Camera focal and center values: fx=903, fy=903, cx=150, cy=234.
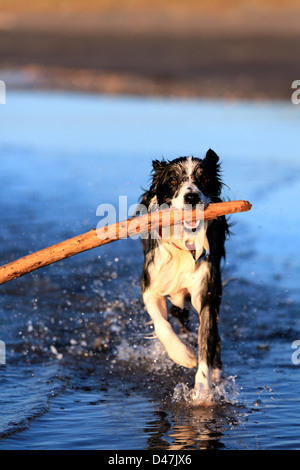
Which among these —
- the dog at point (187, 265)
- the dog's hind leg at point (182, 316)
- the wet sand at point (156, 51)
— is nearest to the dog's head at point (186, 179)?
the dog at point (187, 265)

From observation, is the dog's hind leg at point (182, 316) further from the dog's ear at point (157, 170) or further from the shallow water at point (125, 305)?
the dog's ear at point (157, 170)

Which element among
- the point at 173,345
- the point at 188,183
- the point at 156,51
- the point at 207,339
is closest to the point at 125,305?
the point at 207,339

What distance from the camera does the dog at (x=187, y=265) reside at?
21.0 feet

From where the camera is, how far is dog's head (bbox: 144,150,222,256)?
623 cm

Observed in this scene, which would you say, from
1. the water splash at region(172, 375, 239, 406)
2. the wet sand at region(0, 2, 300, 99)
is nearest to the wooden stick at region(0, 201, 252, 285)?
the water splash at region(172, 375, 239, 406)

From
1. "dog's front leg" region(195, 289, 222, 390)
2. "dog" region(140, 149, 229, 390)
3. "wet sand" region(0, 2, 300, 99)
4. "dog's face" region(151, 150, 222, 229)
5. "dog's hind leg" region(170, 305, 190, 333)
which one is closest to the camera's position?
"dog's face" region(151, 150, 222, 229)

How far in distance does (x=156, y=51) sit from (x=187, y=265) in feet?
59.9

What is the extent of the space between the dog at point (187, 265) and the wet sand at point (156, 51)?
14.5 meters

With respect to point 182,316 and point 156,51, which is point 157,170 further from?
point 156,51

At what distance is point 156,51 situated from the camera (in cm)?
2419

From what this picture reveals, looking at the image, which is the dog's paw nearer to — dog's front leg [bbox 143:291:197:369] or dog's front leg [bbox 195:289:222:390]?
dog's front leg [bbox 143:291:197:369]

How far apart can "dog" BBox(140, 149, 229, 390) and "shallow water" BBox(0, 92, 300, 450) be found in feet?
1.26

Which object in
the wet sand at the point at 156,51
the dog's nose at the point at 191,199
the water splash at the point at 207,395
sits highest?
the wet sand at the point at 156,51

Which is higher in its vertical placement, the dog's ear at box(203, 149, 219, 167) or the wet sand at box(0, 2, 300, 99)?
the wet sand at box(0, 2, 300, 99)
